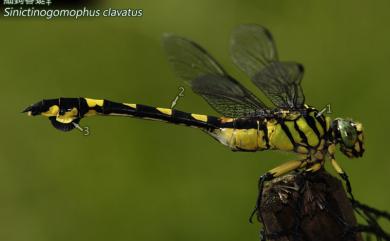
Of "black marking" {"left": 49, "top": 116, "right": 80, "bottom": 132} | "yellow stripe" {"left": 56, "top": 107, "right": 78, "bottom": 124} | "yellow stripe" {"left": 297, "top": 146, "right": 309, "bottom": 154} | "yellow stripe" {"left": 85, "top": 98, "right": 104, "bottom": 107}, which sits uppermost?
"yellow stripe" {"left": 85, "top": 98, "right": 104, "bottom": 107}

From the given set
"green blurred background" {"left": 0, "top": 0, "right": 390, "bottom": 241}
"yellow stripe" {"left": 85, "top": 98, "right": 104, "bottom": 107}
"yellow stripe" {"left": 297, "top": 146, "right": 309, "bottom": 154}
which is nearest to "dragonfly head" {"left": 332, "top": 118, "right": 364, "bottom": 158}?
"yellow stripe" {"left": 297, "top": 146, "right": 309, "bottom": 154}

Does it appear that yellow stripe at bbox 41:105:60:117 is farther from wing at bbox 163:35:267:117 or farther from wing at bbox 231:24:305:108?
wing at bbox 231:24:305:108

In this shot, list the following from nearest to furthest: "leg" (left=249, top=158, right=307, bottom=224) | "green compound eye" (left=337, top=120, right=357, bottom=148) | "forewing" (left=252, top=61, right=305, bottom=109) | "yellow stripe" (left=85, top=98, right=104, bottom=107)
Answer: "leg" (left=249, top=158, right=307, bottom=224) < "green compound eye" (left=337, top=120, right=357, bottom=148) < "forewing" (left=252, top=61, right=305, bottom=109) < "yellow stripe" (left=85, top=98, right=104, bottom=107)

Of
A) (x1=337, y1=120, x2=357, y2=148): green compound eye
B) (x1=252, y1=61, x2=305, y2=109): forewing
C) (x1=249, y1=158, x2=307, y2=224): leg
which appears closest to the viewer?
(x1=249, y1=158, x2=307, y2=224): leg

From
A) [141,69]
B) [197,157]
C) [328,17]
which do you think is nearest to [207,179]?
[197,157]

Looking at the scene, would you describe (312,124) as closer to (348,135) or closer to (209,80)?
(348,135)

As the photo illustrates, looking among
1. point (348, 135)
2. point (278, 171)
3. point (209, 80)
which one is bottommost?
point (278, 171)

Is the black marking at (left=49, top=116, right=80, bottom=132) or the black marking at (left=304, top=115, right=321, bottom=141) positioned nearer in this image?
the black marking at (left=304, top=115, right=321, bottom=141)

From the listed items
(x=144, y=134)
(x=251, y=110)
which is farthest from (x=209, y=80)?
(x=144, y=134)
